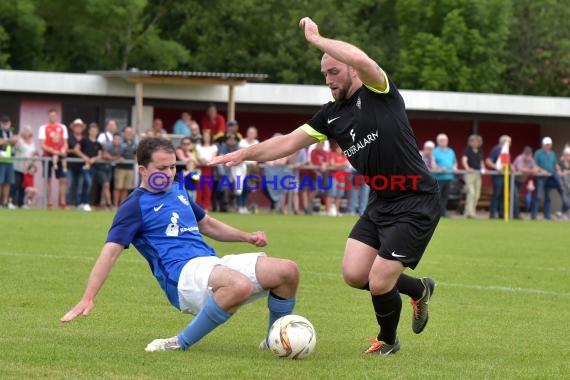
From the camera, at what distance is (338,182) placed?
2692 centimetres

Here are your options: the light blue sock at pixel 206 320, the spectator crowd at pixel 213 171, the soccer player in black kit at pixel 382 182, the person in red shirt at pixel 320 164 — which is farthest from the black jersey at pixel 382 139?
the person in red shirt at pixel 320 164

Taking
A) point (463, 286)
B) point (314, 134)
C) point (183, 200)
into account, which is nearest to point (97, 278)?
point (183, 200)

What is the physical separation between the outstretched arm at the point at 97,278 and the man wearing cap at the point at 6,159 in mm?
17530

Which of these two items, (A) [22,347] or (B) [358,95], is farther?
(B) [358,95]

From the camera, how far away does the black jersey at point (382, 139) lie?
7.53m

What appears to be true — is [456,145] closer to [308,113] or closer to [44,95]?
[308,113]

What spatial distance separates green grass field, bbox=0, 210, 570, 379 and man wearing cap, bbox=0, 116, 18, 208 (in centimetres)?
763

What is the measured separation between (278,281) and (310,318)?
2.00 m

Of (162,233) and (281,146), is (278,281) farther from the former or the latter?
(281,146)

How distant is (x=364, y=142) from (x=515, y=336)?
1988mm

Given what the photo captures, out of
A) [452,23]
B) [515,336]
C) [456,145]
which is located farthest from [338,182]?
[452,23]

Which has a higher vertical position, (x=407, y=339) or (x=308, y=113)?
(x=308, y=113)

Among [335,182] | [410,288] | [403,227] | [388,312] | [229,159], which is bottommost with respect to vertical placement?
[388,312]

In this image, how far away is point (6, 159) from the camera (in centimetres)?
2419
